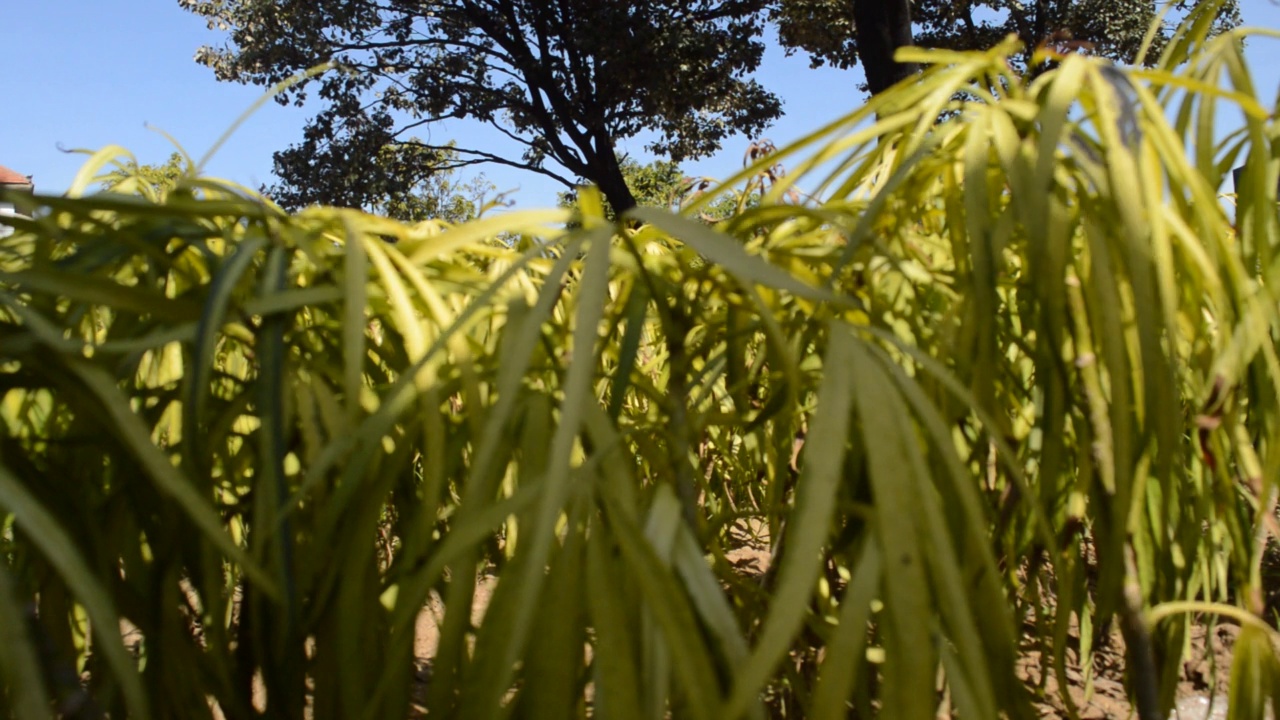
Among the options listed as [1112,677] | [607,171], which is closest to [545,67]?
[607,171]

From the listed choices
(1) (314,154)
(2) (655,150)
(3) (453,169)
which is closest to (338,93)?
(1) (314,154)

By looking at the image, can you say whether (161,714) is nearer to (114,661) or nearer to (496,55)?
(114,661)

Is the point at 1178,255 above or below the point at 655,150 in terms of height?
below

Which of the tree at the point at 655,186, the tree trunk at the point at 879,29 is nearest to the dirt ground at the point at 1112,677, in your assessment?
the tree at the point at 655,186

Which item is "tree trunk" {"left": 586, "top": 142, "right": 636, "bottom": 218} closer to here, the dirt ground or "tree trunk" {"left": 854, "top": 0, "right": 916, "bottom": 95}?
"tree trunk" {"left": 854, "top": 0, "right": 916, "bottom": 95}

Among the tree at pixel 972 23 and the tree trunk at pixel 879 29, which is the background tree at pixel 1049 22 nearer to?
the tree at pixel 972 23

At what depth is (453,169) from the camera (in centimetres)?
947

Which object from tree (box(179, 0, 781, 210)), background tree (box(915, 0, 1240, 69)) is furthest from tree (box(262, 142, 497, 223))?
background tree (box(915, 0, 1240, 69))

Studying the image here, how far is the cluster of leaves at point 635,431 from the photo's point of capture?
1.09 ft

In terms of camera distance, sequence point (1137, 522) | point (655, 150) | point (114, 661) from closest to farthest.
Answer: point (114, 661), point (1137, 522), point (655, 150)

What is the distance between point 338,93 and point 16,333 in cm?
875

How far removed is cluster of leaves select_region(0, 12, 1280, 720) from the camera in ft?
1.09

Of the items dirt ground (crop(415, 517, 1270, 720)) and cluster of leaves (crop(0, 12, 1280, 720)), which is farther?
dirt ground (crop(415, 517, 1270, 720))

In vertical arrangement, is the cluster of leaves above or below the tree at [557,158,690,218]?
below
